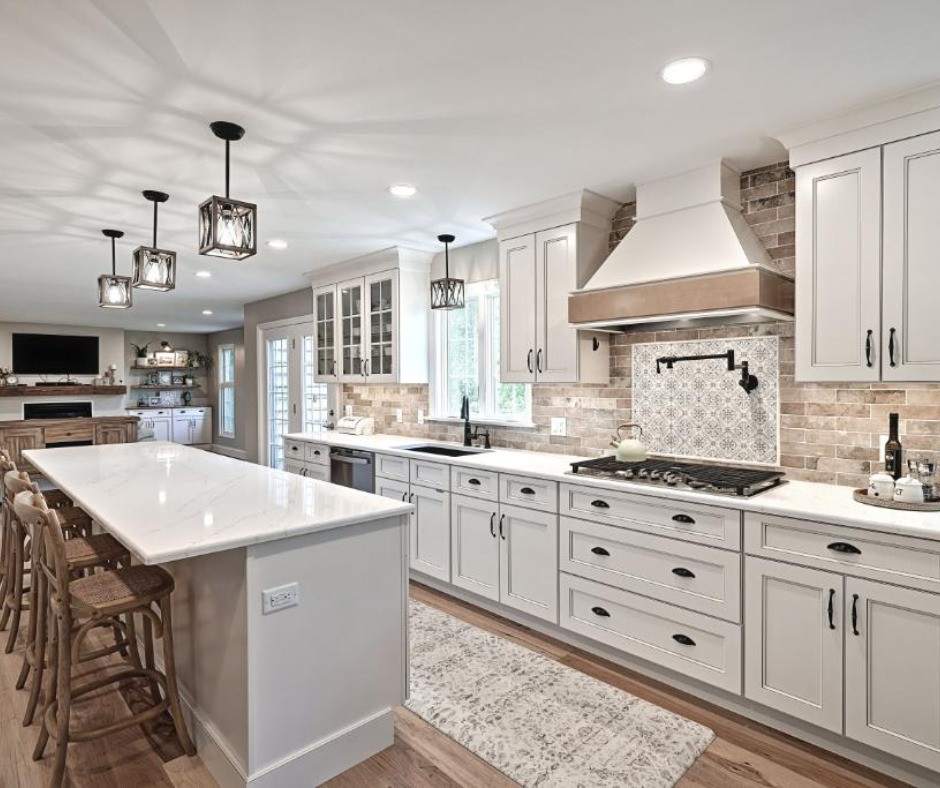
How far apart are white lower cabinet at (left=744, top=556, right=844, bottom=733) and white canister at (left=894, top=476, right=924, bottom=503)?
400 mm

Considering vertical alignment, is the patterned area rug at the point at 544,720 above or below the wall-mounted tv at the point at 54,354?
below

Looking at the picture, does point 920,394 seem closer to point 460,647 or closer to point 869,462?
point 869,462

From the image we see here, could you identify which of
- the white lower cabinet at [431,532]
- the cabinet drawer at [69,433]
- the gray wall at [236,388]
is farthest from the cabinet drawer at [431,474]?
the cabinet drawer at [69,433]

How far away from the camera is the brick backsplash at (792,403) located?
2.48 meters

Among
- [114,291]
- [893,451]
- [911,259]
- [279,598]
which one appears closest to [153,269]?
[114,291]

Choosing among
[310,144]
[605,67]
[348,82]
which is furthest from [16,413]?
[605,67]

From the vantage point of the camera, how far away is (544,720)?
2400 mm

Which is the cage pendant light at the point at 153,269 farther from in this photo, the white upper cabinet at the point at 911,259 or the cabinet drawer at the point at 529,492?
the white upper cabinet at the point at 911,259

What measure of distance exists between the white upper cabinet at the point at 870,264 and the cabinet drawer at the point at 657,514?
2.47 feet

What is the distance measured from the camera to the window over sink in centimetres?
430

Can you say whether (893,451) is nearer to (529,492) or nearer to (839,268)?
(839,268)

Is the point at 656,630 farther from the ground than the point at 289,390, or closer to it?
closer to it

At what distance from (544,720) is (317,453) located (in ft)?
10.2

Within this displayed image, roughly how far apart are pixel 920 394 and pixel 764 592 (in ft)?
3.54
